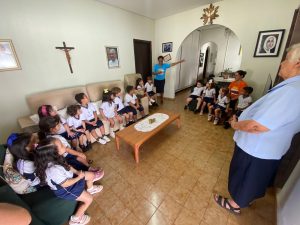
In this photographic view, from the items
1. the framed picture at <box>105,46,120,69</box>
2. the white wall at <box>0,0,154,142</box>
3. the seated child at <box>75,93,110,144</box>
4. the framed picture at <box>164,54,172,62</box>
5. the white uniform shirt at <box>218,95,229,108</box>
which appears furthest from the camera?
the framed picture at <box>164,54,172,62</box>

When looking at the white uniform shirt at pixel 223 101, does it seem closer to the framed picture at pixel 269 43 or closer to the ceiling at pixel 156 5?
the framed picture at pixel 269 43

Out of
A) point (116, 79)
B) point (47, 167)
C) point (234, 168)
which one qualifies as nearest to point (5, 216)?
point (47, 167)

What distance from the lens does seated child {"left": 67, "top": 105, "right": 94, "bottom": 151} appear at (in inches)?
84.1

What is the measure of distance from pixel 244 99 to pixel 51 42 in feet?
12.8

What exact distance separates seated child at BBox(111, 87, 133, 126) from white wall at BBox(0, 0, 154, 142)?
0.83 m

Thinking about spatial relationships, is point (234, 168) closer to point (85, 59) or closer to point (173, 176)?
point (173, 176)

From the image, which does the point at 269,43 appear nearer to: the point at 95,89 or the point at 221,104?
the point at 221,104

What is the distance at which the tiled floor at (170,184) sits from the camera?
4.30 ft

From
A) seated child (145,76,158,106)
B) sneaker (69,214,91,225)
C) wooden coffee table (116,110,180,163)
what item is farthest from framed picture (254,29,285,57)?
sneaker (69,214,91,225)

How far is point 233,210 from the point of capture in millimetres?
1316

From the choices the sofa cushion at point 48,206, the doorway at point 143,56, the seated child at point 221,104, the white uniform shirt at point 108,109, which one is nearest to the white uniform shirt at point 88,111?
the white uniform shirt at point 108,109

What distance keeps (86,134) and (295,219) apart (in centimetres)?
254

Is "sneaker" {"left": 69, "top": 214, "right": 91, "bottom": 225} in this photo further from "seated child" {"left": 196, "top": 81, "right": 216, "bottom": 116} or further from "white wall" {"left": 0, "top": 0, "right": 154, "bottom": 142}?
"seated child" {"left": 196, "top": 81, "right": 216, "bottom": 116}

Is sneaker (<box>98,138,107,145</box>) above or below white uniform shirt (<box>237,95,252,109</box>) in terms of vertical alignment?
below
